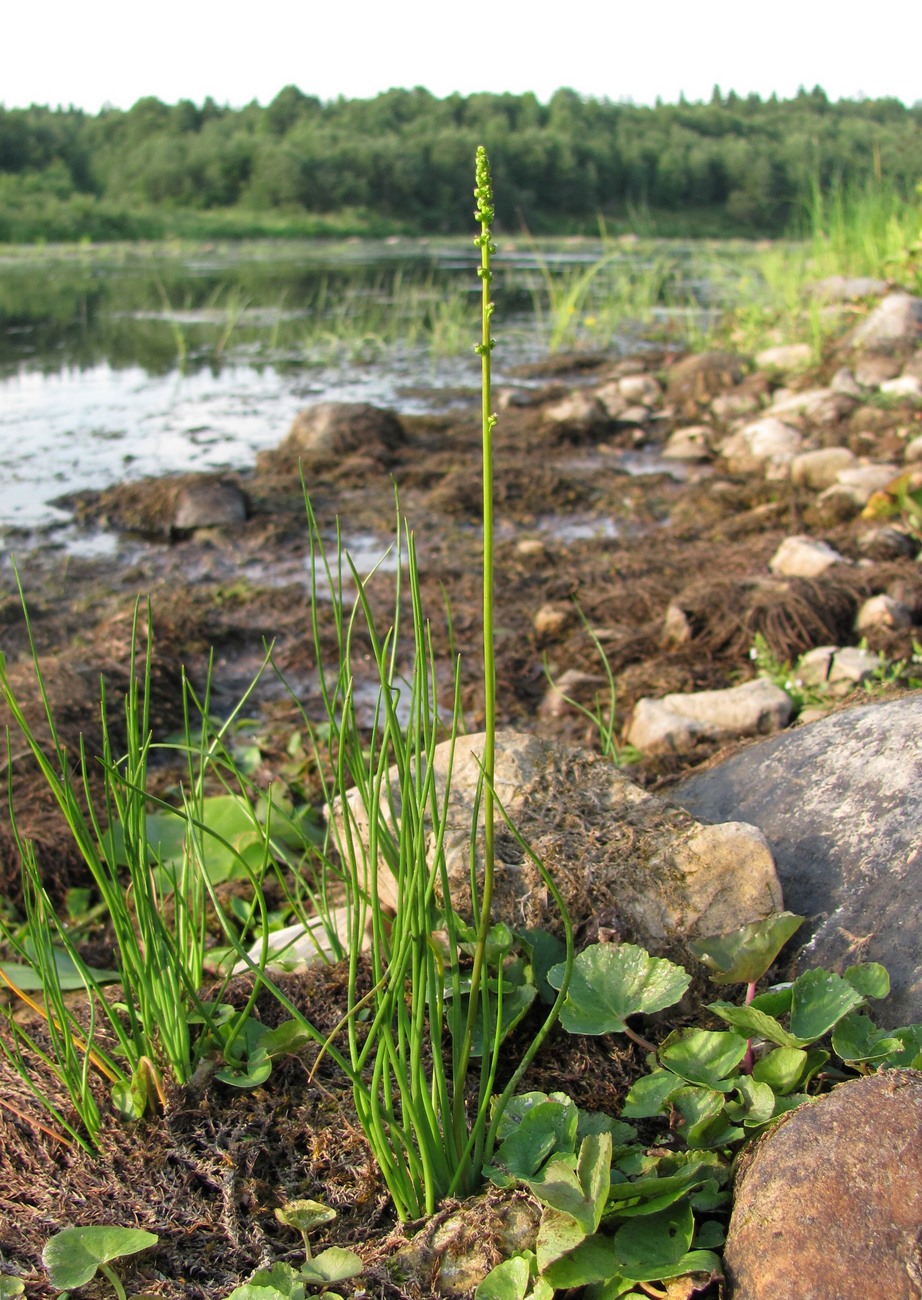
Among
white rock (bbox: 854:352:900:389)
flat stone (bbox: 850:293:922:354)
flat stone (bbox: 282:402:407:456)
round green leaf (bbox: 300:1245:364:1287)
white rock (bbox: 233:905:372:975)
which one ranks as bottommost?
white rock (bbox: 233:905:372:975)

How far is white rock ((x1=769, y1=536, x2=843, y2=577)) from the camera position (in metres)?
3.72

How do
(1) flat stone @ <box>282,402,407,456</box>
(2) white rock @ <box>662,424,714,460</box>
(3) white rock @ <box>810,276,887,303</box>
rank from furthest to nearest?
(3) white rock @ <box>810,276,887,303</box> < (1) flat stone @ <box>282,402,407,456</box> < (2) white rock @ <box>662,424,714,460</box>

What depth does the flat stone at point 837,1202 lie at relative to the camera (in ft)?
3.02

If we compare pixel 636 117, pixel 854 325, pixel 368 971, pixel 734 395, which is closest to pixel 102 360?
pixel 734 395

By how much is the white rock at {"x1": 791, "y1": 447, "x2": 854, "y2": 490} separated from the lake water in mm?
3295

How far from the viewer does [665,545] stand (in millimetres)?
4676

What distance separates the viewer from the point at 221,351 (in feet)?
32.5

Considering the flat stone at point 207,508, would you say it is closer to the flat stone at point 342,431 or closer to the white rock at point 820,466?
the flat stone at point 342,431

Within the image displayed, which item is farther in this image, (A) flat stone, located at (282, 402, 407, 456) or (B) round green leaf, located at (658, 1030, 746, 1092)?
(A) flat stone, located at (282, 402, 407, 456)

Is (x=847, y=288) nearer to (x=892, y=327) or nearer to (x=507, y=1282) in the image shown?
(x=892, y=327)

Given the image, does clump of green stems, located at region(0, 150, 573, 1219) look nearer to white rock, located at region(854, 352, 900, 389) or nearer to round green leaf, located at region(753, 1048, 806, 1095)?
round green leaf, located at region(753, 1048, 806, 1095)

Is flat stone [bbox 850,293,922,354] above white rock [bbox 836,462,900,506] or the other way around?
above

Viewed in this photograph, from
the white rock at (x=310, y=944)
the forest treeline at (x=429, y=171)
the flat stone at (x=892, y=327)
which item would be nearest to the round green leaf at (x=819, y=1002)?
the white rock at (x=310, y=944)

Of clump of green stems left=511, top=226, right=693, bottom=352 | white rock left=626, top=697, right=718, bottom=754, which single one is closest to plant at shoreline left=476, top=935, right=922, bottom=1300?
white rock left=626, top=697, right=718, bottom=754
